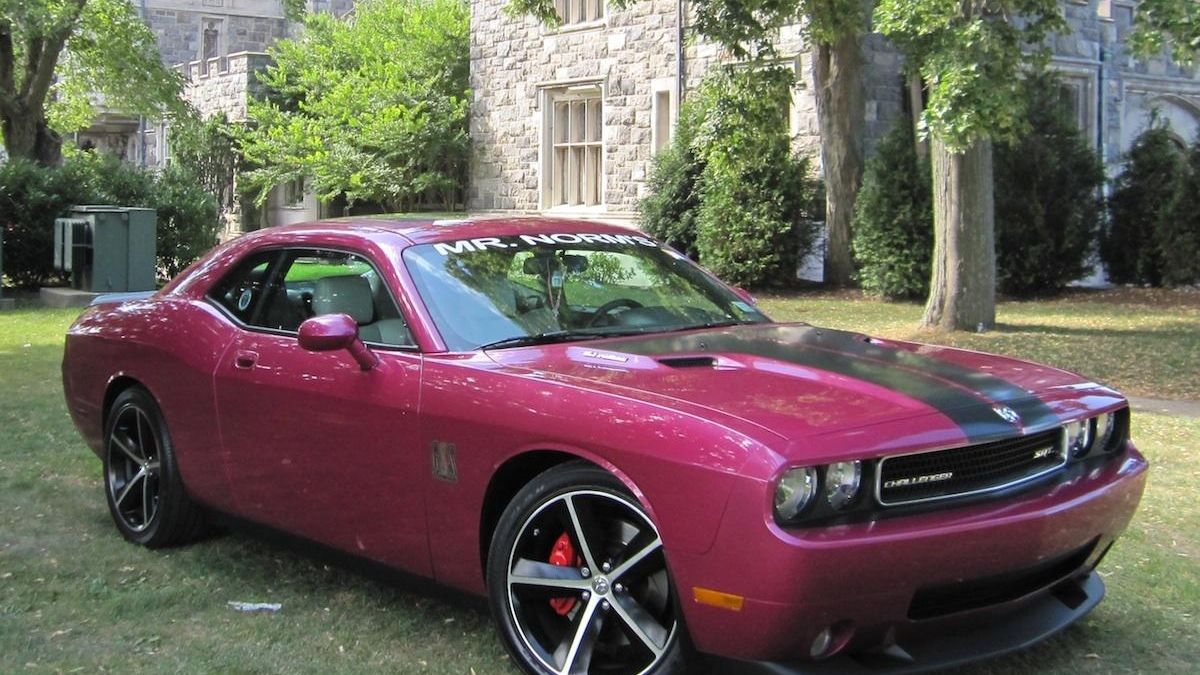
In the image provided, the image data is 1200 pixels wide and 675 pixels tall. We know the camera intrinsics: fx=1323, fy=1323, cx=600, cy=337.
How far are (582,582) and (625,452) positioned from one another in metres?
0.46

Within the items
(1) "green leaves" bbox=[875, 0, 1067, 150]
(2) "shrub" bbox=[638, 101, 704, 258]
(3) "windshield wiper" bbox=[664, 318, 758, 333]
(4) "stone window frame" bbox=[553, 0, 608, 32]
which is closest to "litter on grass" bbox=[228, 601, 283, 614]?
(3) "windshield wiper" bbox=[664, 318, 758, 333]

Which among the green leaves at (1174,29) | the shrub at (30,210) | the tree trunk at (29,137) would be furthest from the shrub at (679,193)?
the tree trunk at (29,137)

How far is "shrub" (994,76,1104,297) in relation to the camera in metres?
17.1

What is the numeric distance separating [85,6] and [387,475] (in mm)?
20093

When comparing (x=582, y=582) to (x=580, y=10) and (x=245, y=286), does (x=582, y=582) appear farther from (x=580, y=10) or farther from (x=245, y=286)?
(x=580, y=10)

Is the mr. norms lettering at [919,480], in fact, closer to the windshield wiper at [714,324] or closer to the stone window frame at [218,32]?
the windshield wiper at [714,324]

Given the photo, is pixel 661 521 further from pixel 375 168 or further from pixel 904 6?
pixel 375 168

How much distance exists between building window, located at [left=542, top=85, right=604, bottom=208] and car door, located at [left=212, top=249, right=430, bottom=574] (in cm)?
1845

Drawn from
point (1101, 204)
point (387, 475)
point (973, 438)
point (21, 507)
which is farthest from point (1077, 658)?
point (1101, 204)

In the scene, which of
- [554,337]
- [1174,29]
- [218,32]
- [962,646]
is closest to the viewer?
[962,646]

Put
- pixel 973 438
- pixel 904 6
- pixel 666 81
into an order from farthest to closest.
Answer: pixel 666 81 → pixel 904 6 → pixel 973 438

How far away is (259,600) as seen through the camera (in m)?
5.06

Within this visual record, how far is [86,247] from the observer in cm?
1727

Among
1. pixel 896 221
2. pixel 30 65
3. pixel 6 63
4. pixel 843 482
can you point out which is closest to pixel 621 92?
pixel 896 221
